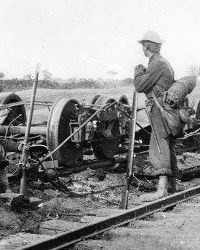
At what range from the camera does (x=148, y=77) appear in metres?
6.18

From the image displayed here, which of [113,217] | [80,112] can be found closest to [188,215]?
[113,217]

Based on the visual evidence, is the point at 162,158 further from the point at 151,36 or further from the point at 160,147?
the point at 151,36

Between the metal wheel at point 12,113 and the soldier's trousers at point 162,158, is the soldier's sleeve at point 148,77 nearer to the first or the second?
the soldier's trousers at point 162,158

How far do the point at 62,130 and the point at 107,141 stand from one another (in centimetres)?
176

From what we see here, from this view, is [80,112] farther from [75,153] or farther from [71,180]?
[71,180]

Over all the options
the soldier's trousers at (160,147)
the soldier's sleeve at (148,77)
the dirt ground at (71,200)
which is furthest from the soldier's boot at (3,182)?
the soldier's sleeve at (148,77)

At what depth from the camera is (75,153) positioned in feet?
28.6

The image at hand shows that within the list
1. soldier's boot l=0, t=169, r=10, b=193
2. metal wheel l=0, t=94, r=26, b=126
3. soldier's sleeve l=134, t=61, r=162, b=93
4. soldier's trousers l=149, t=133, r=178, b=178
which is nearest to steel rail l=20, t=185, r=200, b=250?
soldier's trousers l=149, t=133, r=178, b=178

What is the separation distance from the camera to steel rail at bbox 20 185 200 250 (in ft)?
11.4

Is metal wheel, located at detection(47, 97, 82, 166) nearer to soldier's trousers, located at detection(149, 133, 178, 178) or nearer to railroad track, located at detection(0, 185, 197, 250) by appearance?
soldier's trousers, located at detection(149, 133, 178, 178)

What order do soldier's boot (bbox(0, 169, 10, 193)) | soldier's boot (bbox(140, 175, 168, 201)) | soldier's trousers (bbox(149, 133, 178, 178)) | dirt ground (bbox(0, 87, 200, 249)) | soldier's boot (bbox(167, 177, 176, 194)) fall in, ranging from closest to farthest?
dirt ground (bbox(0, 87, 200, 249)) → soldier's boot (bbox(140, 175, 168, 201)) → soldier's trousers (bbox(149, 133, 178, 178)) → soldier's boot (bbox(0, 169, 10, 193)) → soldier's boot (bbox(167, 177, 176, 194))

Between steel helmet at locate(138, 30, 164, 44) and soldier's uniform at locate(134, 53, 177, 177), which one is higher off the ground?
steel helmet at locate(138, 30, 164, 44)

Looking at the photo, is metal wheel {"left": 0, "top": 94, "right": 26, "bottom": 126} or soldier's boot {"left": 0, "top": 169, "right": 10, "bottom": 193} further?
metal wheel {"left": 0, "top": 94, "right": 26, "bottom": 126}

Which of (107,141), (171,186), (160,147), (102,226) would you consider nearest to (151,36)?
(160,147)
